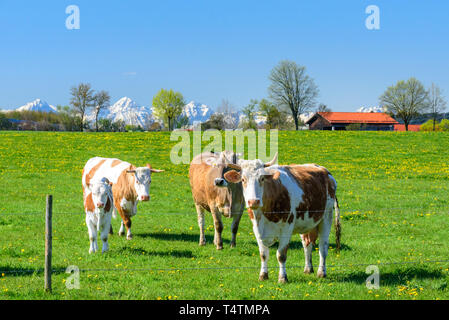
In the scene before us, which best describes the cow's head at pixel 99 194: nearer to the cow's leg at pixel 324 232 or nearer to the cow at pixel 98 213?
the cow at pixel 98 213

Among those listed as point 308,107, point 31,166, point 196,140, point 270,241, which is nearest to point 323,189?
point 270,241

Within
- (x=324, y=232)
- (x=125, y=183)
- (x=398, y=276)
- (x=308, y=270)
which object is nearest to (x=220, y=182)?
(x=324, y=232)

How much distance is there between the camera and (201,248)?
1255cm

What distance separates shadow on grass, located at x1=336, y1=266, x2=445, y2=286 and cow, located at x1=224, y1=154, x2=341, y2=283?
1.94 ft

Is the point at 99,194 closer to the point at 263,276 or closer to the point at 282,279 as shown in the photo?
the point at 263,276

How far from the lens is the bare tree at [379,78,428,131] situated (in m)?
106

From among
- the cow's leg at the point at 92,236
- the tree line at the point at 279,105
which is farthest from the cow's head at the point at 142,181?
the tree line at the point at 279,105

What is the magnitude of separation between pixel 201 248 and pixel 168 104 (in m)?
108

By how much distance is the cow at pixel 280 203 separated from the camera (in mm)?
8391

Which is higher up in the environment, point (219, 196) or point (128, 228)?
point (219, 196)

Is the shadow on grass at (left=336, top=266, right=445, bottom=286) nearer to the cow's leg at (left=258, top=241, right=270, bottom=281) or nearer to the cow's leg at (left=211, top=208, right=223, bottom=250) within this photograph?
the cow's leg at (left=258, top=241, right=270, bottom=281)

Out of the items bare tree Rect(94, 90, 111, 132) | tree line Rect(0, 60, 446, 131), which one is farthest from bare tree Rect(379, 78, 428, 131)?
bare tree Rect(94, 90, 111, 132)

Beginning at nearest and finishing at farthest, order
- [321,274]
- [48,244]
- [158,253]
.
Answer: [48,244] < [321,274] < [158,253]

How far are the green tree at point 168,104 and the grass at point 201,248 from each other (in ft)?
279
